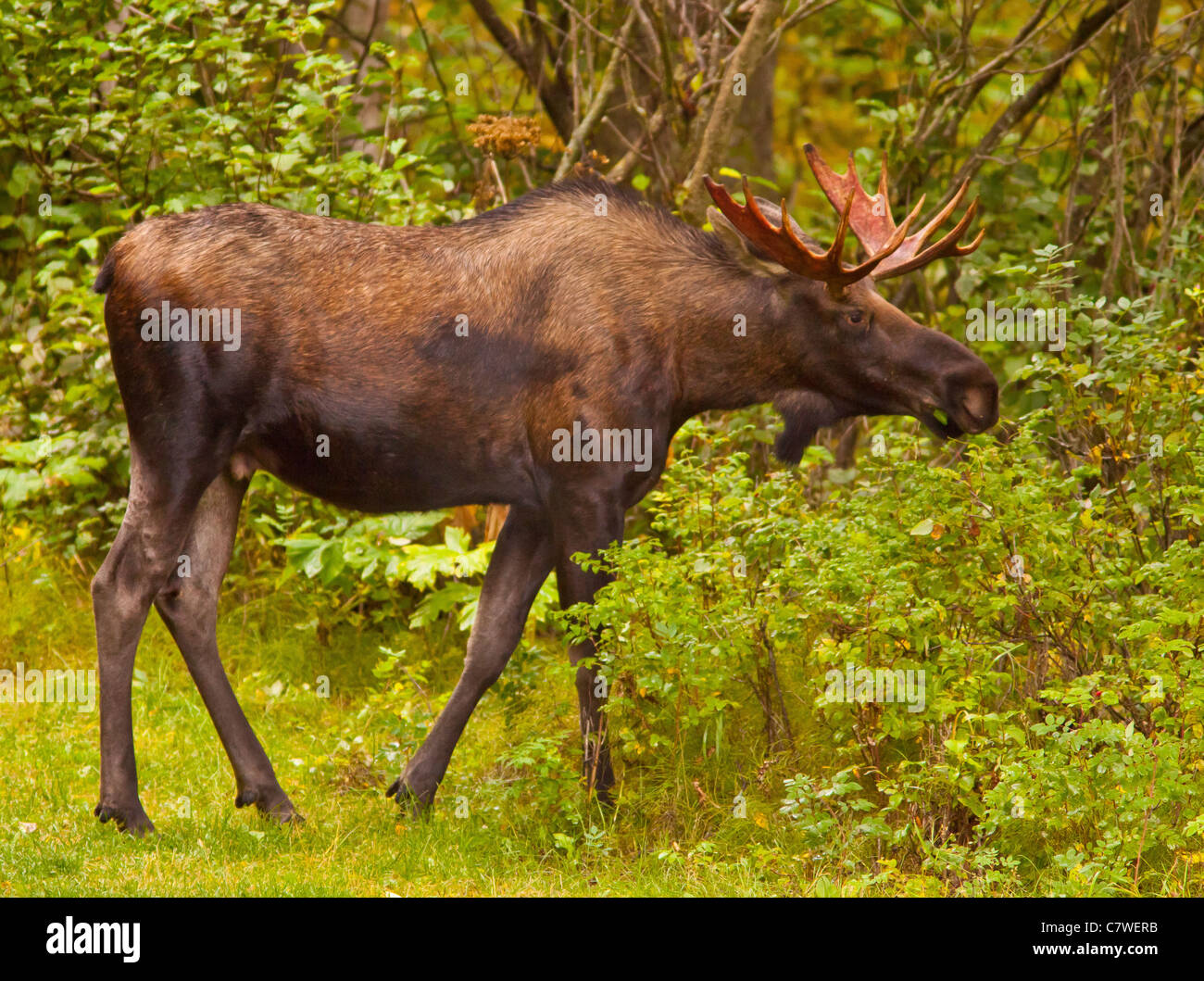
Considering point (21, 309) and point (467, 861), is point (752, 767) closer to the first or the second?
point (467, 861)

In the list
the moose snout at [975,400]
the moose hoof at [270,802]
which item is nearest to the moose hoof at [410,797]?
the moose hoof at [270,802]

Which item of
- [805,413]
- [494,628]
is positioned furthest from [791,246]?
[494,628]

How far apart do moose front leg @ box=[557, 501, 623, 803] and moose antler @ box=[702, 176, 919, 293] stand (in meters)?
1.16

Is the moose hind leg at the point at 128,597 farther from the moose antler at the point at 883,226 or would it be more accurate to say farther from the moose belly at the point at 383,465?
the moose antler at the point at 883,226

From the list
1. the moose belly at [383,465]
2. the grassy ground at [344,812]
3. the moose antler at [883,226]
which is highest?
the moose antler at [883,226]

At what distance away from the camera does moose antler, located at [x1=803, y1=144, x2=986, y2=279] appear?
5949 mm

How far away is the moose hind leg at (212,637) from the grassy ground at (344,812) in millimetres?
143

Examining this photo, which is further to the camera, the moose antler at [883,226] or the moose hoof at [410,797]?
the moose hoof at [410,797]

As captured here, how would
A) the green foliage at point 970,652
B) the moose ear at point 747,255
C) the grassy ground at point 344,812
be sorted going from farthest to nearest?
the moose ear at point 747,255
the grassy ground at point 344,812
the green foliage at point 970,652

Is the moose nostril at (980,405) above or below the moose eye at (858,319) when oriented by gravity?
below

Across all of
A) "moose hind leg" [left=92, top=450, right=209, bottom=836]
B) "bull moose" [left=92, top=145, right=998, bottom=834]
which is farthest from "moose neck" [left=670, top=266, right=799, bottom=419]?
"moose hind leg" [left=92, top=450, right=209, bottom=836]

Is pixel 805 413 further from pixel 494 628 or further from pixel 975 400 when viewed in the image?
pixel 494 628

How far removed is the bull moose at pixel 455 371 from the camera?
5750mm

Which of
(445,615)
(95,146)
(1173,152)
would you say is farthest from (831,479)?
(95,146)
